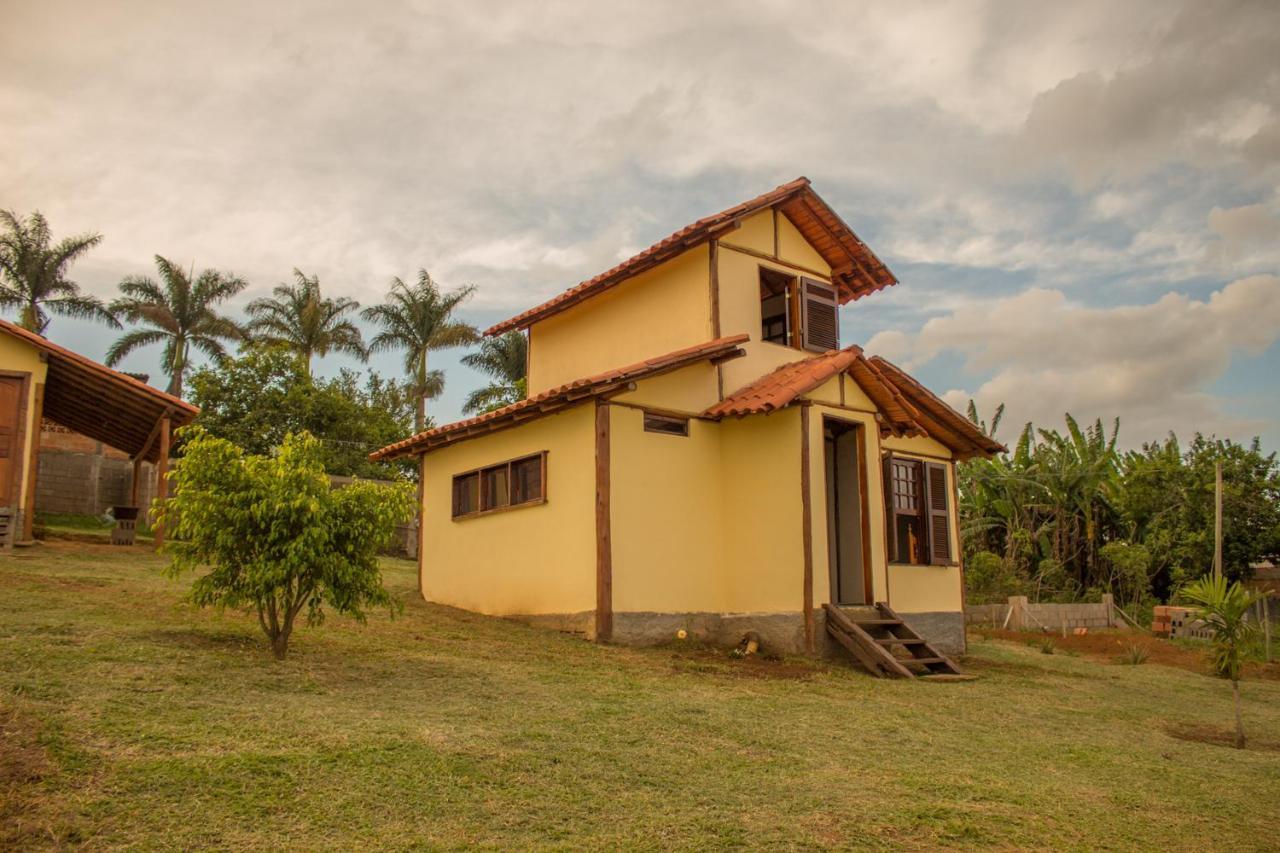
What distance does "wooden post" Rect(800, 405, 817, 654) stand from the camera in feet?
42.1

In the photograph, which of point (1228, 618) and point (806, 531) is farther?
point (806, 531)

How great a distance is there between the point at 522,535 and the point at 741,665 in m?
3.91

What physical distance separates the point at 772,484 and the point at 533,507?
337cm

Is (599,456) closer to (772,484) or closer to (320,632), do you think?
(772,484)

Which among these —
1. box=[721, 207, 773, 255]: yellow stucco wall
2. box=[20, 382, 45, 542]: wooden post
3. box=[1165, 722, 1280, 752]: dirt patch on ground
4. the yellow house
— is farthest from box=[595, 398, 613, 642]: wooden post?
box=[20, 382, 45, 542]: wooden post

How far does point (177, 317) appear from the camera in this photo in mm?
40406

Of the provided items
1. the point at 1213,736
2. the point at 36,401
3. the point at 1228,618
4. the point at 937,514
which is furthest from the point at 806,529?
the point at 36,401

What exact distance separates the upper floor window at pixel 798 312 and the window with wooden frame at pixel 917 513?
7.31ft

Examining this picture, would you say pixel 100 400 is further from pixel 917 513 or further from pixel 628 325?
pixel 917 513

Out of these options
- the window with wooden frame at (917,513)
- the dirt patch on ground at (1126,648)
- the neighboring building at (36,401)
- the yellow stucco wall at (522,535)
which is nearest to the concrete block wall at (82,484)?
the neighboring building at (36,401)

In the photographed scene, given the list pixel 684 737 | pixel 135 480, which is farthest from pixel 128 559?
pixel 684 737

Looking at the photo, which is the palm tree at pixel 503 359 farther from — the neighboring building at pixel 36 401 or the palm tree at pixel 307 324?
the neighboring building at pixel 36 401

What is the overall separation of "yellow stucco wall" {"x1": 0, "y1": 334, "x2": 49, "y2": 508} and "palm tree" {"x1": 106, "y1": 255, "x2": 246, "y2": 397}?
73.8 feet

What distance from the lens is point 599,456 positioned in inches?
501
